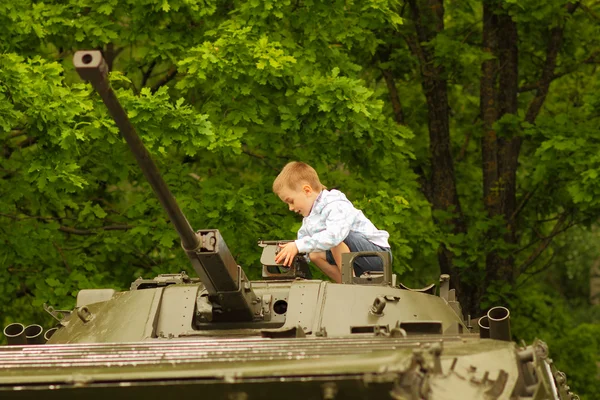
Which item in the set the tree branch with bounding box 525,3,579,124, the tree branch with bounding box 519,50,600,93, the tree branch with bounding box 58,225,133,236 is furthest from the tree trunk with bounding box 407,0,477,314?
the tree branch with bounding box 58,225,133,236

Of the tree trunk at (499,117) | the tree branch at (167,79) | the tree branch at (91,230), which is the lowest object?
the tree trunk at (499,117)

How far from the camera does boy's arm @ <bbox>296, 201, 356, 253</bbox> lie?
35.6 ft

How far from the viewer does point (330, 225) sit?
1103 cm

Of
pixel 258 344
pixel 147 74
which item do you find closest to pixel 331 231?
pixel 258 344

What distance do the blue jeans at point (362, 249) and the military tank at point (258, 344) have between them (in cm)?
28

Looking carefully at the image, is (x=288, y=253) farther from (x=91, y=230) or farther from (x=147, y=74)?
(x=147, y=74)

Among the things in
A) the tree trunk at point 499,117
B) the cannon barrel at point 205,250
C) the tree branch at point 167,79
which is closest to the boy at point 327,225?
the cannon barrel at point 205,250

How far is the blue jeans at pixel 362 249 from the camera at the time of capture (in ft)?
37.3

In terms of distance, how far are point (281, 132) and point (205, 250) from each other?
7591 mm

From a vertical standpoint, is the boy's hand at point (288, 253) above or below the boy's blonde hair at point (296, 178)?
below

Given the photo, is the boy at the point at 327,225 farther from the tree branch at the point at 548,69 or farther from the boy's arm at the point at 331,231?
the tree branch at the point at 548,69

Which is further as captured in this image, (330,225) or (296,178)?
(296,178)

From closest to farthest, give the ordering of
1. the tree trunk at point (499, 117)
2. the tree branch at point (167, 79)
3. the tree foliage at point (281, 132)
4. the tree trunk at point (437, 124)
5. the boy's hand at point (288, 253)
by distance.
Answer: the boy's hand at point (288, 253)
the tree foliage at point (281, 132)
the tree branch at point (167, 79)
the tree trunk at point (437, 124)
the tree trunk at point (499, 117)

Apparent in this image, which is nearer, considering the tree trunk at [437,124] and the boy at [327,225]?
the boy at [327,225]
